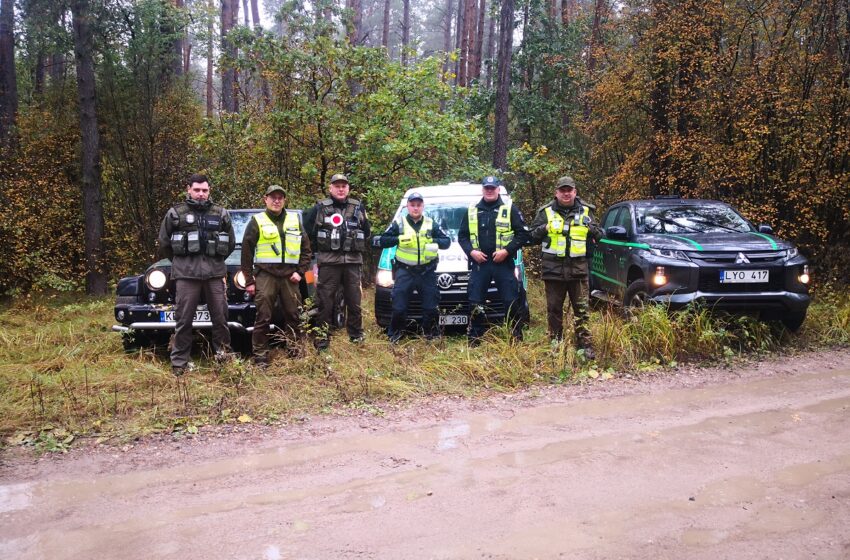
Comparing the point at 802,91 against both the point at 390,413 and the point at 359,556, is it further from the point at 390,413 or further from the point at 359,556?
the point at 359,556

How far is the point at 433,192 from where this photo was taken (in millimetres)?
8508

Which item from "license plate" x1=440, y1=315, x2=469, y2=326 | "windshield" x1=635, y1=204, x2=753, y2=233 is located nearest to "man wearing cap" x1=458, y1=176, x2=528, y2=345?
"license plate" x1=440, y1=315, x2=469, y2=326

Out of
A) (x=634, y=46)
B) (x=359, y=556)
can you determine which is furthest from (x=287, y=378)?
(x=634, y=46)

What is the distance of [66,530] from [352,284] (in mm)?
4018

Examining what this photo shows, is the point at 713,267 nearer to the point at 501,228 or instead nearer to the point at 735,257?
the point at 735,257

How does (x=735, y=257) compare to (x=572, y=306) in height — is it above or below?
above

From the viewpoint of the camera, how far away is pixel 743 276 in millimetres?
6793

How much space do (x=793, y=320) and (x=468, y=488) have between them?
17.8 ft

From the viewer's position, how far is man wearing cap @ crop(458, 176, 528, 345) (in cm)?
682

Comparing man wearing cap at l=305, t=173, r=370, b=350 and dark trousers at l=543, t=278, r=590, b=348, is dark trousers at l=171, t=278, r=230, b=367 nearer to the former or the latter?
man wearing cap at l=305, t=173, r=370, b=350

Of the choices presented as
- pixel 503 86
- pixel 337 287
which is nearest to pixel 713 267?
pixel 337 287

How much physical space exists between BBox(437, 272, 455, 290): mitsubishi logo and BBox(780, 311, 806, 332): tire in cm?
389

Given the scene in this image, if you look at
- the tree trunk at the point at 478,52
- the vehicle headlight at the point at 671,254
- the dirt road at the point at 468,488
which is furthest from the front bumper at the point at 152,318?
the tree trunk at the point at 478,52

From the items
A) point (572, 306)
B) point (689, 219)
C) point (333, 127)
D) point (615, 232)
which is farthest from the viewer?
point (333, 127)
